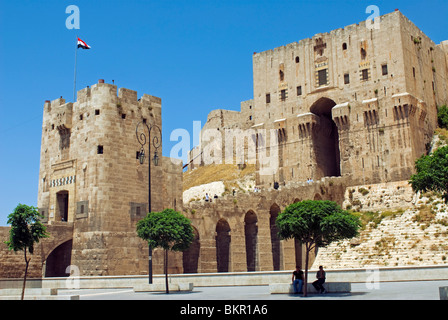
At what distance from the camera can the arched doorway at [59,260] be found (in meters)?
33.5

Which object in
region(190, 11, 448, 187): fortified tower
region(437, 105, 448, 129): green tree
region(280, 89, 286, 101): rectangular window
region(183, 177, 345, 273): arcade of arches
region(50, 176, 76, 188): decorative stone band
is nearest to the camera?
region(50, 176, 76, 188): decorative stone band

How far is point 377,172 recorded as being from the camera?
46.2 meters

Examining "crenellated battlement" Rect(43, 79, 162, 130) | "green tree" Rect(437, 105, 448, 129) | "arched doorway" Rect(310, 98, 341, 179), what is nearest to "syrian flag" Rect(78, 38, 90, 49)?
"crenellated battlement" Rect(43, 79, 162, 130)

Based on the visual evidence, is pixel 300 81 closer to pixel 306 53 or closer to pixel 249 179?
pixel 306 53

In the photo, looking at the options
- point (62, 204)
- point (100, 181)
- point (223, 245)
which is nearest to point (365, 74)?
point (223, 245)

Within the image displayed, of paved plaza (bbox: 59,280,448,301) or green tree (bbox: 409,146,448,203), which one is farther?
green tree (bbox: 409,146,448,203)

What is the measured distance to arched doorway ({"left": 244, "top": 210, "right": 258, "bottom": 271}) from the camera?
39281mm

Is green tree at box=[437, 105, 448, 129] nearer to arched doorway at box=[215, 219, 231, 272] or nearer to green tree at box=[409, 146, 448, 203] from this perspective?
arched doorway at box=[215, 219, 231, 272]

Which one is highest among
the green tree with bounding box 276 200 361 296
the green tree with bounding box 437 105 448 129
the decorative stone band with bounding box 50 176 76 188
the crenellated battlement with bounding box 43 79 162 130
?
the green tree with bounding box 437 105 448 129

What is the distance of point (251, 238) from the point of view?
130 feet

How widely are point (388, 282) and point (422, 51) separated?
33114 mm

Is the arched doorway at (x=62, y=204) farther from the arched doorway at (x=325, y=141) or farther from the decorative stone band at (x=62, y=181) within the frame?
the arched doorway at (x=325, y=141)

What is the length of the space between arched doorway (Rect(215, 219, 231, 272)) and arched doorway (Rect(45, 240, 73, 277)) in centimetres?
1019
